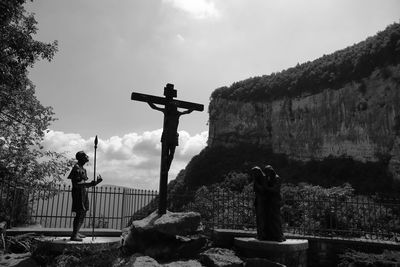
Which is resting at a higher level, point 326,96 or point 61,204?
point 326,96

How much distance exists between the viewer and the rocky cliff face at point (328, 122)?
41875mm

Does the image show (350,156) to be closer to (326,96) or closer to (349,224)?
(326,96)

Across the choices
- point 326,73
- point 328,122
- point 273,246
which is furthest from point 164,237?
point 326,73

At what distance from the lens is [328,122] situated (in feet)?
169

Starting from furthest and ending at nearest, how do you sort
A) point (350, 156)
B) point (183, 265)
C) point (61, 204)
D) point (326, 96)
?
point (326, 96)
point (350, 156)
point (61, 204)
point (183, 265)

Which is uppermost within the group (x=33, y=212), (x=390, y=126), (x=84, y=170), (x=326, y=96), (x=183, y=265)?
(x=326, y=96)

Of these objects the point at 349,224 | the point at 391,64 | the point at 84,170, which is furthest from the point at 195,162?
the point at 84,170

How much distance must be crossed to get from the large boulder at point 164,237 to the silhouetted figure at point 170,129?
1.40 meters

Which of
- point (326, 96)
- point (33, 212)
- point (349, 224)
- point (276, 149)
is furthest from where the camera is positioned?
point (276, 149)

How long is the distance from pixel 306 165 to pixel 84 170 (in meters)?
49.0

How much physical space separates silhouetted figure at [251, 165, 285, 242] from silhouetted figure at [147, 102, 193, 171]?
202cm

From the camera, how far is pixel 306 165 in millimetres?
53281

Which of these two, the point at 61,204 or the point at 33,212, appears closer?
the point at 61,204

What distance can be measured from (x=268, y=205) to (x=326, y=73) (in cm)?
4893
